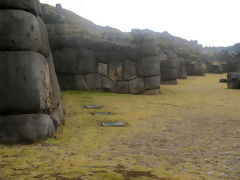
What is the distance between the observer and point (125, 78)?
37.5 feet

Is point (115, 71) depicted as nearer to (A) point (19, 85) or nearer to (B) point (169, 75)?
(A) point (19, 85)

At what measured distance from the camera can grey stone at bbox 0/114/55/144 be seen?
13.6ft

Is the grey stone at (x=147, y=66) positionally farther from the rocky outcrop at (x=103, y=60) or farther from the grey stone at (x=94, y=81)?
the grey stone at (x=94, y=81)

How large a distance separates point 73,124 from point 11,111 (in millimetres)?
1543

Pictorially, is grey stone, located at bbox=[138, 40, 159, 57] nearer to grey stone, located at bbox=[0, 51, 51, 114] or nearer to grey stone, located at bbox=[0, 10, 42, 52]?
grey stone, located at bbox=[0, 10, 42, 52]

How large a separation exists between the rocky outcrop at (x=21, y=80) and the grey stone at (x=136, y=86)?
686cm

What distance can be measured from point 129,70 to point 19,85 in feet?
24.3

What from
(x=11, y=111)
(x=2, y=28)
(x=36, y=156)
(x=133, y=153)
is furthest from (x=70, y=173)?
(x=2, y=28)

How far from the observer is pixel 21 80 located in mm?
4398

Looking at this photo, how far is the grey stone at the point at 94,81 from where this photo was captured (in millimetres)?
10906

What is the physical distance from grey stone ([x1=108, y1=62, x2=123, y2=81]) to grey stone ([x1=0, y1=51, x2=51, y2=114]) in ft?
22.1

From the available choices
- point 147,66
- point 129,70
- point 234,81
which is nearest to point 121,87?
point 129,70

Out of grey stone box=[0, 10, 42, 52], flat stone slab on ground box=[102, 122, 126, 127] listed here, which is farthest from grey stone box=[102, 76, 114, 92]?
grey stone box=[0, 10, 42, 52]

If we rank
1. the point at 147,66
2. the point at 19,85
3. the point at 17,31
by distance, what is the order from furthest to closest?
the point at 147,66 → the point at 17,31 → the point at 19,85
